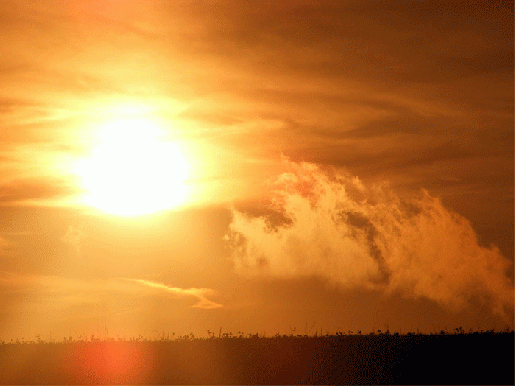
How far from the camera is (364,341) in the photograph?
124 ft

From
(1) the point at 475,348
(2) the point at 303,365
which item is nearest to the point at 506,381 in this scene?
(1) the point at 475,348

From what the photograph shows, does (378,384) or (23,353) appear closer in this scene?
(378,384)

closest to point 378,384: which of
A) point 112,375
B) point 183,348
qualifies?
point 183,348

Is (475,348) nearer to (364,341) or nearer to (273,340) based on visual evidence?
(364,341)

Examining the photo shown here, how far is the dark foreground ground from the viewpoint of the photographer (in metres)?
36.6

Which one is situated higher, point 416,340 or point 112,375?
point 416,340

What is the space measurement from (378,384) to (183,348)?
887cm

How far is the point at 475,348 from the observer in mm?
37219

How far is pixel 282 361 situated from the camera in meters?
37.3

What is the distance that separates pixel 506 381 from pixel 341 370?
272 inches

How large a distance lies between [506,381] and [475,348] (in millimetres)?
2078

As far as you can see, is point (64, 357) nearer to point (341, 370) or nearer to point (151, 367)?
point (151, 367)

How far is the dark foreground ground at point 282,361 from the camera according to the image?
3656 centimetres

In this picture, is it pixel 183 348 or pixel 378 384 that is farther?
pixel 183 348
